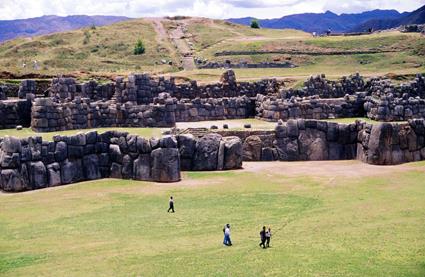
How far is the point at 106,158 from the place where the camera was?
111 feet

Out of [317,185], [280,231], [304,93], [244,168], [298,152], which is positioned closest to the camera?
[280,231]

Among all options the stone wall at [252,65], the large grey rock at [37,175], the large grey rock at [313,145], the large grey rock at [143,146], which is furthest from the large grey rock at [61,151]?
the stone wall at [252,65]

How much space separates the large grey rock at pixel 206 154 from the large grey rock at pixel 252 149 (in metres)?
2.93

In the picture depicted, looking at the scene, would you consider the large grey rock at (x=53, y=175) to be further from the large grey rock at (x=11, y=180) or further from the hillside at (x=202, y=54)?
the hillside at (x=202, y=54)

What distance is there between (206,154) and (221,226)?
1019 centimetres

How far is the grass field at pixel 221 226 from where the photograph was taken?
2003 centimetres

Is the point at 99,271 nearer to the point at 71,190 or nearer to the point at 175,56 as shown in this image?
the point at 71,190

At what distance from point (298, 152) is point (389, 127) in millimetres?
5082

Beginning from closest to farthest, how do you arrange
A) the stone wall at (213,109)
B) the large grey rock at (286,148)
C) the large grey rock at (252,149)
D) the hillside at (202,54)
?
the large grey rock at (252,149), the large grey rock at (286,148), the stone wall at (213,109), the hillside at (202,54)

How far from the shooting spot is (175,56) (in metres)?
82.2

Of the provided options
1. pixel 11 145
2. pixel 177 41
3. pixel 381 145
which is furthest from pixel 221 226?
pixel 177 41

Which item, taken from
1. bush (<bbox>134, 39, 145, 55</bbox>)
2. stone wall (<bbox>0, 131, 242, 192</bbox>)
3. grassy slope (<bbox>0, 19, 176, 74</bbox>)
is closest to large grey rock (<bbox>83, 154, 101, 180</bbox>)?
stone wall (<bbox>0, 131, 242, 192</bbox>)

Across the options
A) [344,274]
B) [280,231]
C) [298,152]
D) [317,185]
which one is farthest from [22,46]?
[344,274]

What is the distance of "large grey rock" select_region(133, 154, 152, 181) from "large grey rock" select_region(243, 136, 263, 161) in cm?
650
